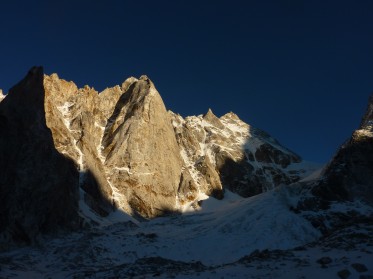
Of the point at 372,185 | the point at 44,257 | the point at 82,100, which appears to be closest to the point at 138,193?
the point at 82,100

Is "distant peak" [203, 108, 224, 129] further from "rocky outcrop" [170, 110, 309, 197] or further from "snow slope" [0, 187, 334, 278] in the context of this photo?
"snow slope" [0, 187, 334, 278]

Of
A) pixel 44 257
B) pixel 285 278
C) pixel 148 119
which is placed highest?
pixel 148 119

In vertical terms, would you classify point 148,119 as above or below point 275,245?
above

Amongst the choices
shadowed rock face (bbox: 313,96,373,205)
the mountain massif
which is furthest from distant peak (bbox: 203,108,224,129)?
shadowed rock face (bbox: 313,96,373,205)

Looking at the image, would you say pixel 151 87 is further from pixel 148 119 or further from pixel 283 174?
pixel 283 174

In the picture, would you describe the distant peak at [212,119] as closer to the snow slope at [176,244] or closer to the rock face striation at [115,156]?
the rock face striation at [115,156]

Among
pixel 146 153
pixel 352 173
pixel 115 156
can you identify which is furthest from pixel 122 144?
pixel 352 173

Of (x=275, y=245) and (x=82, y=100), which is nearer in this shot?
(x=275, y=245)

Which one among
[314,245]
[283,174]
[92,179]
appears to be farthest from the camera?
[283,174]
